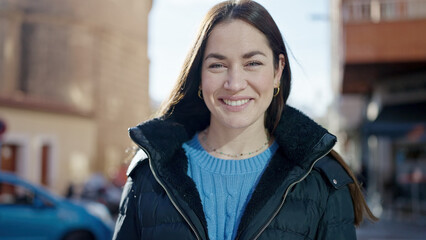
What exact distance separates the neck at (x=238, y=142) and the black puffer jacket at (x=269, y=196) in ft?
0.29

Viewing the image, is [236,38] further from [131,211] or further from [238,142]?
[131,211]

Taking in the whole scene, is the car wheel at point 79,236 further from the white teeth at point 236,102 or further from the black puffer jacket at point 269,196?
the white teeth at point 236,102

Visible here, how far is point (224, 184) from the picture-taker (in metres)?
2.21

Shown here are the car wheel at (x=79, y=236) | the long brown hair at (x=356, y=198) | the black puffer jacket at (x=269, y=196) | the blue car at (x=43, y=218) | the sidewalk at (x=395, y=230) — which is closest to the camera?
the black puffer jacket at (x=269, y=196)

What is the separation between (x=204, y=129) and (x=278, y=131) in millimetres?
454

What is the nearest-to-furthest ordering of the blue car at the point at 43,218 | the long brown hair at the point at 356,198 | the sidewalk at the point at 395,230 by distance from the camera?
the long brown hair at the point at 356,198, the blue car at the point at 43,218, the sidewalk at the point at 395,230

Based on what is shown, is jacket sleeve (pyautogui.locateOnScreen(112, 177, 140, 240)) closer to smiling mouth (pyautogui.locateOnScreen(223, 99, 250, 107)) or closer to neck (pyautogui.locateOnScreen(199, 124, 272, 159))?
neck (pyautogui.locateOnScreen(199, 124, 272, 159))

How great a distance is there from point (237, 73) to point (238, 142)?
36 centimetres

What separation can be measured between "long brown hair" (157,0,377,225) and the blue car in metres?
6.15

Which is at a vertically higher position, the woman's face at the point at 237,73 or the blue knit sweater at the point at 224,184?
the woman's face at the point at 237,73

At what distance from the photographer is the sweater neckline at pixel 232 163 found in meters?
2.26

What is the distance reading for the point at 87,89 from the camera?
23.7m

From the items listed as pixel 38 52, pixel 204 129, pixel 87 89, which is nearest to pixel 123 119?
pixel 87 89

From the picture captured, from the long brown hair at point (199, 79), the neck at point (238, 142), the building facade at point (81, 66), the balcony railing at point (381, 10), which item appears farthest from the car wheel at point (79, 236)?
the building facade at point (81, 66)
